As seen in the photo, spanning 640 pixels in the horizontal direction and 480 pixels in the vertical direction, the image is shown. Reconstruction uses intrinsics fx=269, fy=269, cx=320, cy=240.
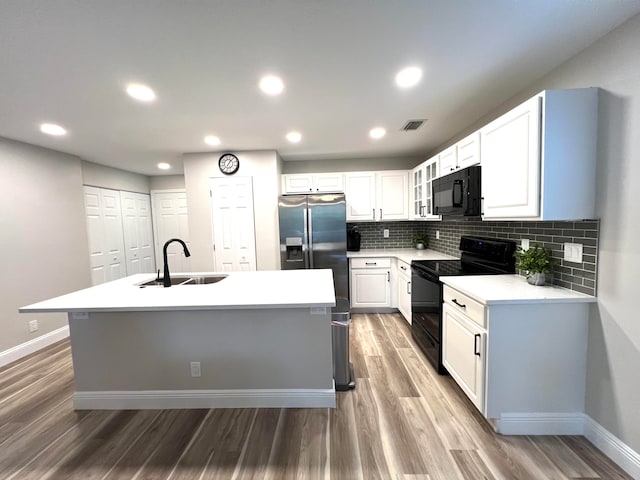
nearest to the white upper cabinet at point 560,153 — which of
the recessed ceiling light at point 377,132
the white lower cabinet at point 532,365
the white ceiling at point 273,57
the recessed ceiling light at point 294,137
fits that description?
the white ceiling at point 273,57

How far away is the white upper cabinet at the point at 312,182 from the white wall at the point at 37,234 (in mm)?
2858

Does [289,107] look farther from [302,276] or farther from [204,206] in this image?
[204,206]

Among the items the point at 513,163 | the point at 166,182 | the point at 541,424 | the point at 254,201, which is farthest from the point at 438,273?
the point at 166,182

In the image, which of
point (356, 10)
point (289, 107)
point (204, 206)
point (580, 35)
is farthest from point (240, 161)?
point (580, 35)

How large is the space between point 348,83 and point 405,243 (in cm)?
304

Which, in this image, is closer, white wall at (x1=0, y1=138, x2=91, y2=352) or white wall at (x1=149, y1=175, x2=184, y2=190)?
white wall at (x1=0, y1=138, x2=91, y2=352)

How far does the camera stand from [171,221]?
217 inches

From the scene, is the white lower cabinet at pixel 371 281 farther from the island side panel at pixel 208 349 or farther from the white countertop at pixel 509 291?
the island side panel at pixel 208 349

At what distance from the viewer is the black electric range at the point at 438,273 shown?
2314mm

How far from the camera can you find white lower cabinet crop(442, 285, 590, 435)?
165 cm

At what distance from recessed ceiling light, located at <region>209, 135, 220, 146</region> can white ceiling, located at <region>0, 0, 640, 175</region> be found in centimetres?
30

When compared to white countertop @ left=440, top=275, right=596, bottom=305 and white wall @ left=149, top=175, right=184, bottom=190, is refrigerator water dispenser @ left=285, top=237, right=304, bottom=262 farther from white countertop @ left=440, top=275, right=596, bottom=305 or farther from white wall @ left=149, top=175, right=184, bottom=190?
white wall @ left=149, top=175, right=184, bottom=190

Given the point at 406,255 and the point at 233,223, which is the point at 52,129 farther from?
the point at 406,255

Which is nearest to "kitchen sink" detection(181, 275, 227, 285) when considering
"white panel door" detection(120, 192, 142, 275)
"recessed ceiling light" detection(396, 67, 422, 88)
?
"recessed ceiling light" detection(396, 67, 422, 88)
